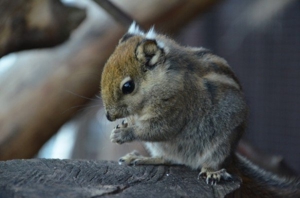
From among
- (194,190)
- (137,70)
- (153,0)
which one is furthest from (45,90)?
(194,190)

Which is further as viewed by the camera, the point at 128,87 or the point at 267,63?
the point at 267,63

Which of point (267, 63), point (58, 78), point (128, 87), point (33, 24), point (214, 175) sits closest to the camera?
point (214, 175)

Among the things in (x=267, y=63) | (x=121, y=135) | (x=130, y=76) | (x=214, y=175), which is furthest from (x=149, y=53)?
(x=267, y=63)

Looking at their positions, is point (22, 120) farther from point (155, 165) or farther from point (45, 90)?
point (155, 165)

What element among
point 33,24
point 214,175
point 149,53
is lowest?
point 214,175

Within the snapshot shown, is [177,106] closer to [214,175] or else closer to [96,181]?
[214,175]

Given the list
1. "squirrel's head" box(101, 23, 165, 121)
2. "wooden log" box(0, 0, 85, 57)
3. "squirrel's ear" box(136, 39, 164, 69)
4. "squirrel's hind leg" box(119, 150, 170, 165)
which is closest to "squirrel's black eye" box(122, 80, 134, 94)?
"squirrel's head" box(101, 23, 165, 121)

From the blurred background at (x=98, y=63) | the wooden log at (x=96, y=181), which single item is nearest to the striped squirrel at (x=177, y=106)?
the wooden log at (x=96, y=181)
